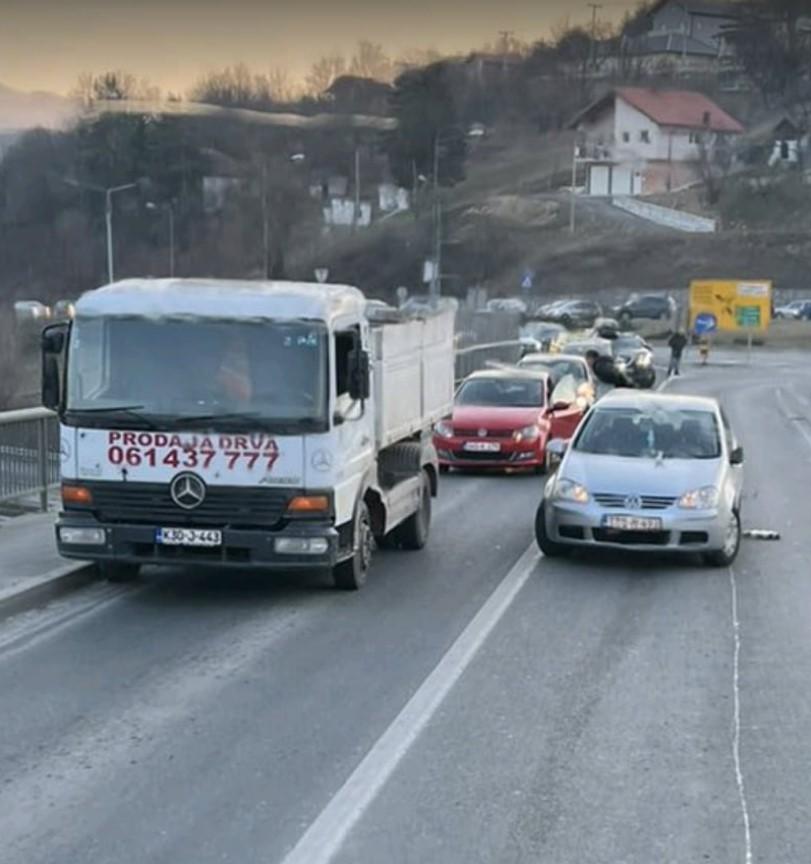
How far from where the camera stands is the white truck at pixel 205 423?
997 centimetres

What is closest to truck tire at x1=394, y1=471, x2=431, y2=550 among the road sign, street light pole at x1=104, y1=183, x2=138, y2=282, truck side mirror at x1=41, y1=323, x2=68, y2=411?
truck side mirror at x1=41, y1=323, x2=68, y2=411

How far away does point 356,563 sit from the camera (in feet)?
35.6

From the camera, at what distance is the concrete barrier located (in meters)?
100

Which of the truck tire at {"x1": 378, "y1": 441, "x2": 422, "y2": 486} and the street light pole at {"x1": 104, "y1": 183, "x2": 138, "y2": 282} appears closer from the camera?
the truck tire at {"x1": 378, "y1": 441, "x2": 422, "y2": 486}

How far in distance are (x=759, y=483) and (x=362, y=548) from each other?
962cm

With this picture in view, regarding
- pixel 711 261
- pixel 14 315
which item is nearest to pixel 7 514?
pixel 14 315

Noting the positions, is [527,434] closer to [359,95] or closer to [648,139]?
[359,95]

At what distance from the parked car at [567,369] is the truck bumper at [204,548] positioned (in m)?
14.8

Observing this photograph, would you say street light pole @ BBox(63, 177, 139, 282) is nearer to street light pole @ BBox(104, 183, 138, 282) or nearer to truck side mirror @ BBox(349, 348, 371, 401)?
street light pole @ BBox(104, 183, 138, 282)

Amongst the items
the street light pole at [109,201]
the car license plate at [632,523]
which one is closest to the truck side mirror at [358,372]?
the car license plate at [632,523]

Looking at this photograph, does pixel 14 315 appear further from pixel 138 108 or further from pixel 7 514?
pixel 7 514

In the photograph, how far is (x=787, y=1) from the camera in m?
133

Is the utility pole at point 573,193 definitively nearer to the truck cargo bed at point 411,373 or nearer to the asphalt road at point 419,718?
the truck cargo bed at point 411,373

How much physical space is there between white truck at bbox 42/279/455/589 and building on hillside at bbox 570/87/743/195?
105085 millimetres
